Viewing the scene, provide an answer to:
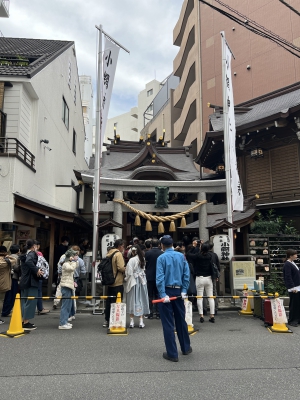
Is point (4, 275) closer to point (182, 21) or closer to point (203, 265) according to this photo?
point (203, 265)

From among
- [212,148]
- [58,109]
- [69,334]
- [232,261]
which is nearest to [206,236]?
[232,261]

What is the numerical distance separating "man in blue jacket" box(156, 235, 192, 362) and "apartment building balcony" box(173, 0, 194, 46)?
28.4 m

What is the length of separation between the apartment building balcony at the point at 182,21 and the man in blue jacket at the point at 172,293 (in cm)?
2839

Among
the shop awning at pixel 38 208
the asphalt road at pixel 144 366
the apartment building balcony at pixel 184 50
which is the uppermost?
the apartment building balcony at pixel 184 50

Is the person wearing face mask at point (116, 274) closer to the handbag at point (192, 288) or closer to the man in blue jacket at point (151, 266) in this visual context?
the man in blue jacket at point (151, 266)

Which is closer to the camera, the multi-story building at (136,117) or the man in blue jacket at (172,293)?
the man in blue jacket at (172,293)

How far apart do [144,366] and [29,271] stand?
3655mm

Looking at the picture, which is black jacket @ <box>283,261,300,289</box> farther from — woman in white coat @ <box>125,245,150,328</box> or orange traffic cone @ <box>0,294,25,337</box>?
orange traffic cone @ <box>0,294,25,337</box>

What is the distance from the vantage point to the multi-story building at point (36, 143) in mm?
10336

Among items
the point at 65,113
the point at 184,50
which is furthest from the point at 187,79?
the point at 65,113

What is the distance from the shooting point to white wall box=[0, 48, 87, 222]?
33.5 feet

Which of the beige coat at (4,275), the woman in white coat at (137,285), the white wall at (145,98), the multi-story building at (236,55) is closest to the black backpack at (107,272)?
the woman in white coat at (137,285)

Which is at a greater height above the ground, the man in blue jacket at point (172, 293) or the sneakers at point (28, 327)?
the man in blue jacket at point (172, 293)

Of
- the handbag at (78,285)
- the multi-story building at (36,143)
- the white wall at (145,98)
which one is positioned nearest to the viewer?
the handbag at (78,285)
